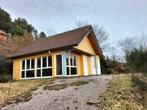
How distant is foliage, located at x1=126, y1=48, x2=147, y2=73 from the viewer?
682 centimetres

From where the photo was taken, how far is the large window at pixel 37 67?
62.5ft

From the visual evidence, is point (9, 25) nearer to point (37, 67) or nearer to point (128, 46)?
point (37, 67)

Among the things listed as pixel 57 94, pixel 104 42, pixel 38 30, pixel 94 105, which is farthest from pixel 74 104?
pixel 38 30

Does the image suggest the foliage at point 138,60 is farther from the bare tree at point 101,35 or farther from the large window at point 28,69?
the bare tree at point 101,35

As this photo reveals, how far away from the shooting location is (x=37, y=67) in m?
19.7

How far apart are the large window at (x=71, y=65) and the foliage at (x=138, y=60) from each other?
39.9 ft

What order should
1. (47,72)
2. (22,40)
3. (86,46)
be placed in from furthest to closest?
(22,40) → (86,46) → (47,72)

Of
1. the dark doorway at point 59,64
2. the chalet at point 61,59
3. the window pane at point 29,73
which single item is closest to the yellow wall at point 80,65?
the chalet at point 61,59

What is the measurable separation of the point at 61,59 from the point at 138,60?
12.2m

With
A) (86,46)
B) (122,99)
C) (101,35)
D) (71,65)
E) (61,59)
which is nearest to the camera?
(122,99)

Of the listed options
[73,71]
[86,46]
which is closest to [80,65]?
[73,71]

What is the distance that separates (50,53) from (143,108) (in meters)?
12.6

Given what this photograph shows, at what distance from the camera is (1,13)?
47844 millimetres

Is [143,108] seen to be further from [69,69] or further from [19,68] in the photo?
[19,68]
